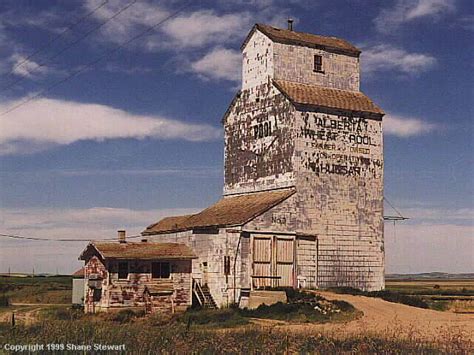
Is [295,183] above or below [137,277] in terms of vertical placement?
above

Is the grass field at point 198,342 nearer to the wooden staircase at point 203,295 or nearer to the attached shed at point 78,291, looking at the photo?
the wooden staircase at point 203,295

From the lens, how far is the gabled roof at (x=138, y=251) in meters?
39.5

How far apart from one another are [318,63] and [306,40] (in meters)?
1.57

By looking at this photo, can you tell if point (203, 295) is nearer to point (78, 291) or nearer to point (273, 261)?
point (273, 261)

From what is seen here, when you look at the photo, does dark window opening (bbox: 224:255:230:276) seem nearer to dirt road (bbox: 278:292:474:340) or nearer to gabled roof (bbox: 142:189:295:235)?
gabled roof (bbox: 142:189:295:235)

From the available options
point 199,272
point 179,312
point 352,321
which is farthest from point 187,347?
point 199,272

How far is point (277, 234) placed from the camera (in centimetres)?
3991

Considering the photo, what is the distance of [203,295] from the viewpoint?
40.7 meters

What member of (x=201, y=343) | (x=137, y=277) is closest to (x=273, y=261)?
(x=137, y=277)

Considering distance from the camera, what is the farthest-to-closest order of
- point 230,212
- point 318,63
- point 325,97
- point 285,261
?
point 318,63 < point 325,97 < point 230,212 < point 285,261

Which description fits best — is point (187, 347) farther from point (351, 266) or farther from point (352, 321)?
point (351, 266)

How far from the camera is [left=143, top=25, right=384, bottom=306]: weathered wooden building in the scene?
39719mm

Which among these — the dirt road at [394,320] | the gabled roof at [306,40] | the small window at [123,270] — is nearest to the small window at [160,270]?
the small window at [123,270]

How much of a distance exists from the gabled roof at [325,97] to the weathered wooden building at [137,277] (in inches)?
424
